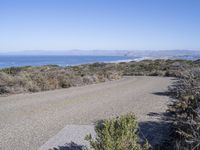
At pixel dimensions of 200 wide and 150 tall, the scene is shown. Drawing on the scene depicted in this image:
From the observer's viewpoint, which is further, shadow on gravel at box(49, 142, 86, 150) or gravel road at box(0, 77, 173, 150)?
gravel road at box(0, 77, 173, 150)

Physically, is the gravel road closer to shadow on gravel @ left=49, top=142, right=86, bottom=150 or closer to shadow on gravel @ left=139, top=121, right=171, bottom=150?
shadow on gravel @ left=49, top=142, right=86, bottom=150

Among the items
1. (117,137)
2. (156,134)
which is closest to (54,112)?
(156,134)

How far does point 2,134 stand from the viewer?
842 centimetres

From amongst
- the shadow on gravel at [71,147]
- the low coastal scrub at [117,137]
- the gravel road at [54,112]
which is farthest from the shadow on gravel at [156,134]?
the low coastal scrub at [117,137]

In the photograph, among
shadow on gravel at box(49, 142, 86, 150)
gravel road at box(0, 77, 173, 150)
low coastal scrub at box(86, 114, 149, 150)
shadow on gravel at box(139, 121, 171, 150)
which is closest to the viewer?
low coastal scrub at box(86, 114, 149, 150)

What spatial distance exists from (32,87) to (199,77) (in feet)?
34.1

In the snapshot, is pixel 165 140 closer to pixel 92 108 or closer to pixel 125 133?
pixel 125 133

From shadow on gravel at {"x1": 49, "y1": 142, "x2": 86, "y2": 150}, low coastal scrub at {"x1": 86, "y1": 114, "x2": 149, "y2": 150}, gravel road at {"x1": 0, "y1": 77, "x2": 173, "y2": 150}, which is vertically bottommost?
gravel road at {"x1": 0, "y1": 77, "x2": 173, "y2": 150}

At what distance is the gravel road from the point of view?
321 inches

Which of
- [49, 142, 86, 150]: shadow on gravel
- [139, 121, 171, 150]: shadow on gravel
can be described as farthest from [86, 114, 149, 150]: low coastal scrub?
[139, 121, 171, 150]: shadow on gravel

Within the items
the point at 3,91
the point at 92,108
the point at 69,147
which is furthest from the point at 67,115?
the point at 3,91

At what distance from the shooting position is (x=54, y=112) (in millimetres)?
11375

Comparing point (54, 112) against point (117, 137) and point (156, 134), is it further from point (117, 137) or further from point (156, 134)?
point (117, 137)

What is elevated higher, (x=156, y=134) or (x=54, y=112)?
(x=156, y=134)
